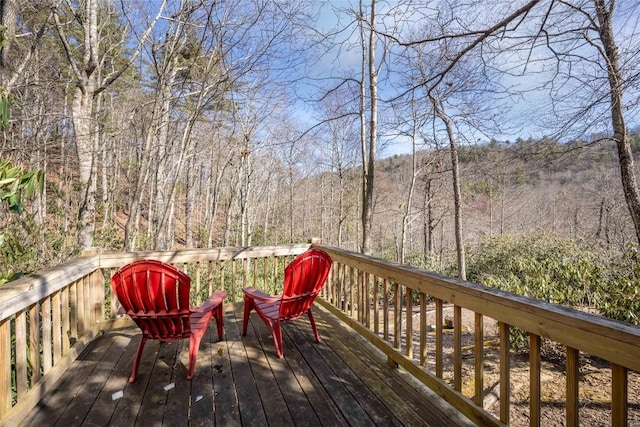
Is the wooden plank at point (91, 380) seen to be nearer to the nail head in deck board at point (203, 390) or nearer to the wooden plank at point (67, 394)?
the wooden plank at point (67, 394)

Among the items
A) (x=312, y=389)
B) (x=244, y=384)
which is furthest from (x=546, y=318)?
(x=244, y=384)

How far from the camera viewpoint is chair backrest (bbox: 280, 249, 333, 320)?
8.26ft

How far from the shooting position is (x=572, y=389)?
1.25m

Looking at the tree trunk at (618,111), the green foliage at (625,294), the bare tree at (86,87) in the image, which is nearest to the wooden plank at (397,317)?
the tree trunk at (618,111)

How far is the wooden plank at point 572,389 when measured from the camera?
124 centimetres

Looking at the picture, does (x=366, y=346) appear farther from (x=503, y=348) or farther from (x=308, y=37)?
(x=308, y=37)

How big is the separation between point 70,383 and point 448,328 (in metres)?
5.91

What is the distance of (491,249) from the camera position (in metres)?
9.21

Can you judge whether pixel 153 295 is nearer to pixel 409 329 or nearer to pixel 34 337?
pixel 34 337

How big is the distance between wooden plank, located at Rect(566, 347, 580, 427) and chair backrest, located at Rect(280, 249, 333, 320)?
1731 mm

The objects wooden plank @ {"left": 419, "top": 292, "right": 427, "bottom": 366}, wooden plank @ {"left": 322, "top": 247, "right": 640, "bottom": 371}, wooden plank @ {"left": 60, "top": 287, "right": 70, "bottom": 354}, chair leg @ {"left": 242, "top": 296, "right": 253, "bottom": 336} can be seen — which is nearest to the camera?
wooden plank @ {"left": 322, "top": 247, "right": 640, "bottom": 371}

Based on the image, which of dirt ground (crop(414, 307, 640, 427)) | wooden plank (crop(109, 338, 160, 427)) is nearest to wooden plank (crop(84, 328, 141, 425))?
wooden plank (crop(109, 338, 160, 427))

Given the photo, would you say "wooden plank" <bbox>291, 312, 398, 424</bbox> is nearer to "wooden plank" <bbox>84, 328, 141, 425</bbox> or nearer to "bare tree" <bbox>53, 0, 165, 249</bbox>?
"wooden plank" <bbox>84, 328, 141, 425</bbox>

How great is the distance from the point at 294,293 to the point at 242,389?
78 centimetres
